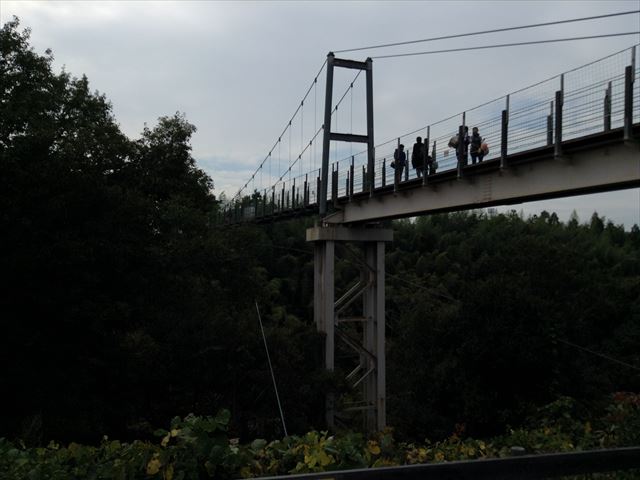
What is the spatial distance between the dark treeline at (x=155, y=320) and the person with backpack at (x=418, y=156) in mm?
5663

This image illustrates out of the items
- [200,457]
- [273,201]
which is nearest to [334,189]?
[273,201]

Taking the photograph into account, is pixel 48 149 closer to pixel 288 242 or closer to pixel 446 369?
pixel 446 369

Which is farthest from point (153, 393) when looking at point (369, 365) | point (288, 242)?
point (288, 242)

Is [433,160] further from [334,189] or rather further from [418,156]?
[334,189]

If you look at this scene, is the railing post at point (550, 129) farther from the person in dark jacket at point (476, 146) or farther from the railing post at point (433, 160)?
the railing post at point (433, 160)

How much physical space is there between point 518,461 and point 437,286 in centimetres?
4072

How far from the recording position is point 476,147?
1161 centimetres

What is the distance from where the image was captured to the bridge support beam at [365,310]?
55.8ft

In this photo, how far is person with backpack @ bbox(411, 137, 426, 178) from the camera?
1344 cm

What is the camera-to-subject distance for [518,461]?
2.77 meters

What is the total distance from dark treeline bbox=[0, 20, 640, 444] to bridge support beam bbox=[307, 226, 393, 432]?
2.72 ft

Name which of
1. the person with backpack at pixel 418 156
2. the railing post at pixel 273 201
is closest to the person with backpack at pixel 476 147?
the person with backpack at pixel 418 156

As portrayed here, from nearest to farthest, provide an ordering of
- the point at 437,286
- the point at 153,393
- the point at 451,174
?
the point at 451,174 < the point at 153,393 < the point at 437,286

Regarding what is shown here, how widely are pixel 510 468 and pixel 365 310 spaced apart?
15.0 meters
